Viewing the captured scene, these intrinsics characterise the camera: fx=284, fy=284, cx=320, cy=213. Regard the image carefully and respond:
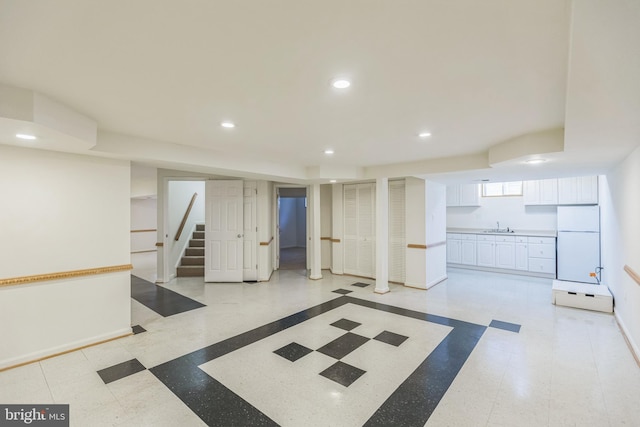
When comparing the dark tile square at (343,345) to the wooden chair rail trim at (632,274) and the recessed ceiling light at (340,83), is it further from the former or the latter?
the wooden chair rail trim at (632,274)

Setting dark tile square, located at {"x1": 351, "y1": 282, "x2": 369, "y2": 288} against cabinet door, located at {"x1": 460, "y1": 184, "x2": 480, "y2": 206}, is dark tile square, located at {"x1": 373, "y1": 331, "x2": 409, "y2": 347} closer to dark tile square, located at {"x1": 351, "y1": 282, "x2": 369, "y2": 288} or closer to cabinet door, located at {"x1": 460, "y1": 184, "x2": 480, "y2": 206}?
dark tile square, located at {"x1": 351, "y1": 282, "x2": 369, "y2": 288}

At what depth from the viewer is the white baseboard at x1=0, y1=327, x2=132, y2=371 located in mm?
2588

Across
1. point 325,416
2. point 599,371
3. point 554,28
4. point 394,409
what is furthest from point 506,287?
point 554,28

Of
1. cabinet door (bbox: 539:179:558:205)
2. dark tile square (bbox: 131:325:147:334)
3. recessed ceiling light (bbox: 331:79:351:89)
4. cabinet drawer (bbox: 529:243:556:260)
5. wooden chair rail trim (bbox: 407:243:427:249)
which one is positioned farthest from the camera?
cabinet door (bbox: 539:179:558:205)

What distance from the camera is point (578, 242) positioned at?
17.6 ft

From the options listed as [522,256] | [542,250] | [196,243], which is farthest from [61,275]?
[542,250]

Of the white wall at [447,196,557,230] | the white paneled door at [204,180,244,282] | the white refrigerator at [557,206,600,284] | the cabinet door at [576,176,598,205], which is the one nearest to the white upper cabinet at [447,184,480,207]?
the white wall at [447,196,557,230]

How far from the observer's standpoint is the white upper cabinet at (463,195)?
6934 millimetres

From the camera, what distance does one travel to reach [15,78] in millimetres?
1744

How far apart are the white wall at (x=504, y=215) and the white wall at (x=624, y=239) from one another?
163 cm

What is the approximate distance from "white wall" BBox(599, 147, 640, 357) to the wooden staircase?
6.66m

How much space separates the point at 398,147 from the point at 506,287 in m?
3.69

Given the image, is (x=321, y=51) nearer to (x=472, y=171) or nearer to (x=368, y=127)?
(x=368, y=127)

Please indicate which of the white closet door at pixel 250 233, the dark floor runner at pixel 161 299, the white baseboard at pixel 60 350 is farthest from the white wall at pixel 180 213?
the white baseboard at pixel 60 350
